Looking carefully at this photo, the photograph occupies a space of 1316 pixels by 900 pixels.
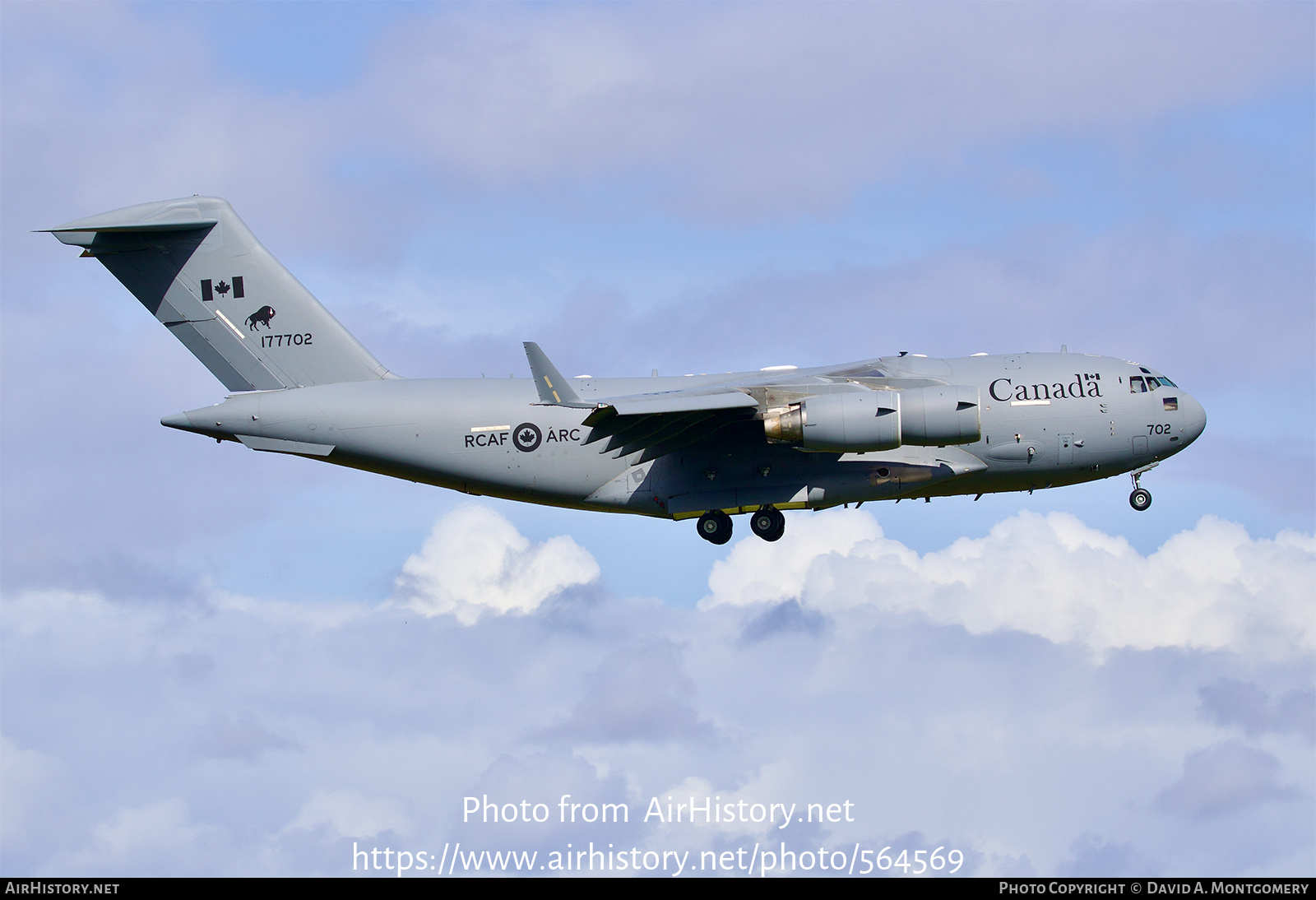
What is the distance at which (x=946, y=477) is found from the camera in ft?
72.6

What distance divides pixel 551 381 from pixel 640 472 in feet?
10.7

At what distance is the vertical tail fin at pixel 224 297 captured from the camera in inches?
945

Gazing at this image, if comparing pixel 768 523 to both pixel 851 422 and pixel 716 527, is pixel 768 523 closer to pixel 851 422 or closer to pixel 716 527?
pixel 716 527

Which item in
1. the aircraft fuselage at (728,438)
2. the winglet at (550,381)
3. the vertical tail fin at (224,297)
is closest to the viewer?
the winglet at (550,381)

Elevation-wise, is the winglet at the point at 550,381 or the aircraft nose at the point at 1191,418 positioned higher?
the aircraft nose at the point at 1191,418

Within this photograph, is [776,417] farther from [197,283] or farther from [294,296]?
[197,283]

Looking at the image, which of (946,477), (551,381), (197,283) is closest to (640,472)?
(551,381)

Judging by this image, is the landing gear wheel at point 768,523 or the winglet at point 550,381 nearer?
the winglet at point 550,381

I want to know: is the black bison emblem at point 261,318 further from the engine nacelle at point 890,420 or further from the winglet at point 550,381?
the engine nacelle at point 890,420

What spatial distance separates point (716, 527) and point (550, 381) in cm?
458

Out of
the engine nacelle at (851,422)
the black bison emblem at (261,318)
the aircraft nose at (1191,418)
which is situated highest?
the black bison emblem at (261,318)

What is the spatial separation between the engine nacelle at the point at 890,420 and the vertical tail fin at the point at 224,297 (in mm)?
7700

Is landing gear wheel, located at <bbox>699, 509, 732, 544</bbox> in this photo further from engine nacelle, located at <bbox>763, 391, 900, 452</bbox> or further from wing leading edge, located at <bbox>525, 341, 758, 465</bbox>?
engine nacelle, located at <bbox>763, 391, 900, 452</bbox>

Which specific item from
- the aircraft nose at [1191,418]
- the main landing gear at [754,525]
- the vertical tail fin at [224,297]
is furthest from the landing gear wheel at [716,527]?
the aircraft nose at [1191,418]
